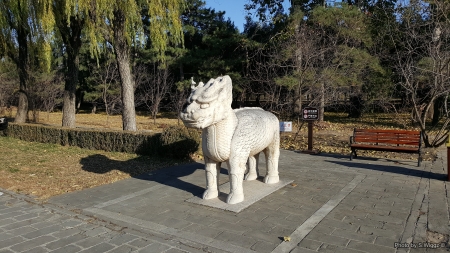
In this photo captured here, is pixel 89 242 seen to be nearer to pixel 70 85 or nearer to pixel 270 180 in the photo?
pixel 270 180

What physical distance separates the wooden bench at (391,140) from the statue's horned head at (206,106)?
5.17 metres

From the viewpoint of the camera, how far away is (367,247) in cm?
361

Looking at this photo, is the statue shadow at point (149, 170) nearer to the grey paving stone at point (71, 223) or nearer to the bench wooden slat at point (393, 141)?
the grey paving stone at point (71, 223)

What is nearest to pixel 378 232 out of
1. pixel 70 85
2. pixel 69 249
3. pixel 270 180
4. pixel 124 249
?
pixel 270 180

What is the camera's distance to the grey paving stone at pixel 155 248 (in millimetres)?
3603

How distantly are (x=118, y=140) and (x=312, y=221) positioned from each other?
24.0 ft

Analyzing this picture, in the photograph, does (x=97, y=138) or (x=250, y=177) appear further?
(x=97, y=138)

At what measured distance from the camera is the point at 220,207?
15.9 feet

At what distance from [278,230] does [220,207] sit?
106cm

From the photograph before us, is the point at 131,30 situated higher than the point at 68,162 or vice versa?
the point at 131,30

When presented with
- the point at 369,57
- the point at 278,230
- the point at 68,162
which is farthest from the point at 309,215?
the point at 369,57

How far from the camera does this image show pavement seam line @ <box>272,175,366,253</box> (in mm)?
3645

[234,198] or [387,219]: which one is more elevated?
[234,198]

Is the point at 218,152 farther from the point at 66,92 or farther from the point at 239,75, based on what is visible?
the point at 239,75
